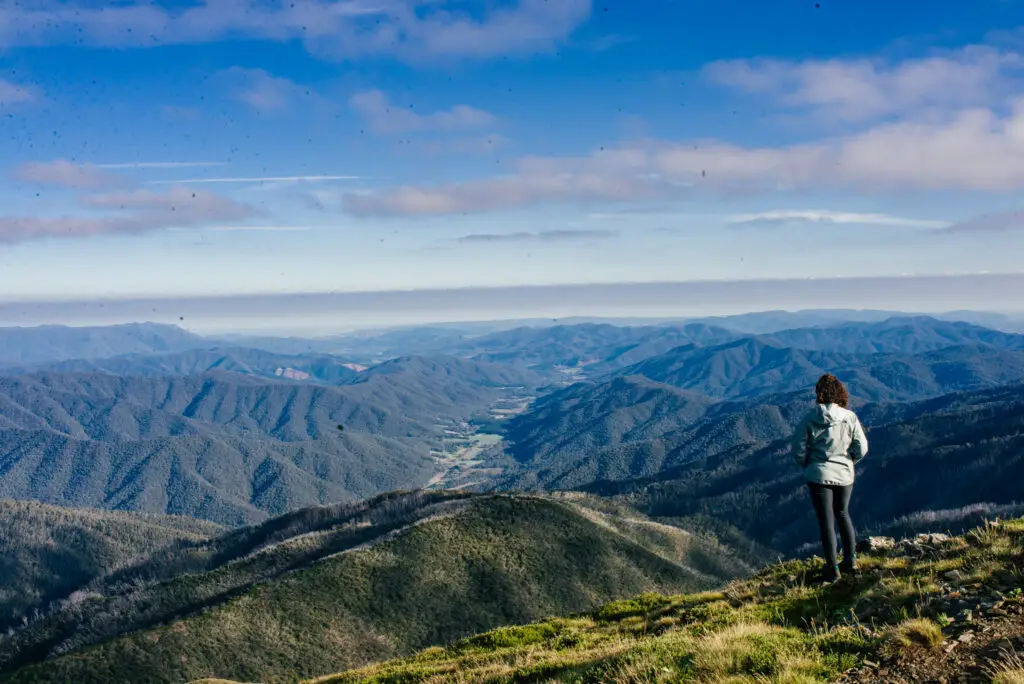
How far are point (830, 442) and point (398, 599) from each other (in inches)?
5707

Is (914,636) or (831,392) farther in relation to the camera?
(831,392)

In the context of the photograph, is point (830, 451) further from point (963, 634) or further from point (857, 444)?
point (963, 634)

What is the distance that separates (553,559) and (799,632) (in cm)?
16817

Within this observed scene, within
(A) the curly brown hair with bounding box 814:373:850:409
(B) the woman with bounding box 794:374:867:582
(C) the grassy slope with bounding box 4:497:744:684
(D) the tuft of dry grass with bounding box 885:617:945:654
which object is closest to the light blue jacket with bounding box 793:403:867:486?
(B) the woman with bounding box 794:374:867:582

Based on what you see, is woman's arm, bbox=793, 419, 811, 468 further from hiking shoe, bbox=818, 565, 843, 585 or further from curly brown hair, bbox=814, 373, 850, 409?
hiking shoe, bbox=818, 565, 843, 585

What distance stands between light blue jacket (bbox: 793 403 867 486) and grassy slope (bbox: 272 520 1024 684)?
308 centimetres

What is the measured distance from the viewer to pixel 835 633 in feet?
45.2

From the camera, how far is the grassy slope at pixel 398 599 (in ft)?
379

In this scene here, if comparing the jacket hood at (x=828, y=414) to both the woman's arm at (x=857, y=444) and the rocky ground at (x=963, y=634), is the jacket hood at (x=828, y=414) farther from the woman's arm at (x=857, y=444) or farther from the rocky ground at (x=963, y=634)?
the rocky ground at (x=963, y=634)

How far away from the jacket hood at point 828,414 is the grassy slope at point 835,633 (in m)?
4.35

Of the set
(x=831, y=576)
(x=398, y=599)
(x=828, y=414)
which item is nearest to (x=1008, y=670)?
(x=828, y=414)

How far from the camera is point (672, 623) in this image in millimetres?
21922

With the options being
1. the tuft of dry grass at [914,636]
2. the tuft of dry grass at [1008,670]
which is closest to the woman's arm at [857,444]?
the tuft of dry grass at [914,636]

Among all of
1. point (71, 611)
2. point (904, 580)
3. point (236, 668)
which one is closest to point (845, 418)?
point (904, 580)
